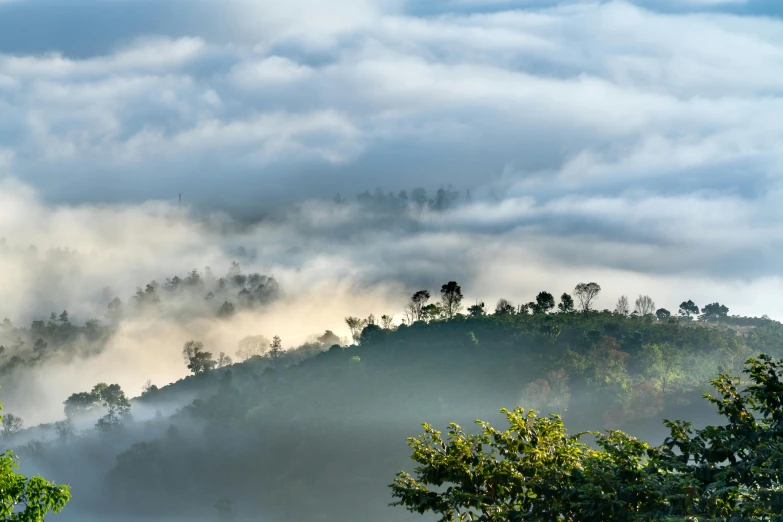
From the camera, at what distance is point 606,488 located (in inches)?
1572

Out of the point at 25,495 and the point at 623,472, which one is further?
the point at 623,472

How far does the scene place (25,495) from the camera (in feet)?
130

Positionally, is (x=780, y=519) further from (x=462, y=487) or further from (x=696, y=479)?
(x=462, y=487)

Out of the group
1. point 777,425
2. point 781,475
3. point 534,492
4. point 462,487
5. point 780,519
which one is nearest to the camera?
point 780,519

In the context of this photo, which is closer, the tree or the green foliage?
the green foliage

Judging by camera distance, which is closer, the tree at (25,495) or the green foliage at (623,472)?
the green foliage at (623,472)

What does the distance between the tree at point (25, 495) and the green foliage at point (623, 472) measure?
17.4 metres

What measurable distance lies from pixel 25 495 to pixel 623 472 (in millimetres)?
27673

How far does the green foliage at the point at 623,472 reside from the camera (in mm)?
37656

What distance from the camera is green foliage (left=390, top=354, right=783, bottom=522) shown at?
37656 mm

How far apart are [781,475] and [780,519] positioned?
286 cm

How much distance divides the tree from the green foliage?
1740 cm

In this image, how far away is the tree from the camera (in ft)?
126

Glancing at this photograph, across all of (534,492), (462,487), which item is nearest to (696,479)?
(534,492)
